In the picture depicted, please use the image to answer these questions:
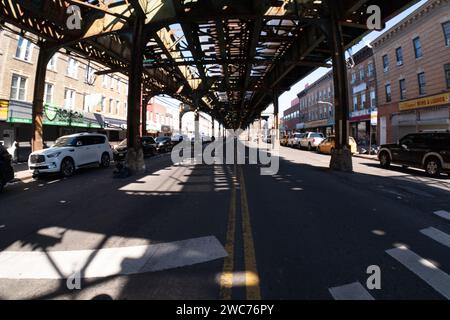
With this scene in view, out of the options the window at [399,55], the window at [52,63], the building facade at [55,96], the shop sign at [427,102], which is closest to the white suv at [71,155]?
the building facade at [55,96]

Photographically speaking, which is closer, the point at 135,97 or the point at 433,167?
the point at 433,167

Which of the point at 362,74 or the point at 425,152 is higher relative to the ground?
the point at 362,74

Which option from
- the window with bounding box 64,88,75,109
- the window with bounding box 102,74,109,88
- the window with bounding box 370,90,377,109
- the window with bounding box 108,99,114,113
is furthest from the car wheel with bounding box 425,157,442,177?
the window with bounding box 108,99,114,113

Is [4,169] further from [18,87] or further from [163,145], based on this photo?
[163,145]

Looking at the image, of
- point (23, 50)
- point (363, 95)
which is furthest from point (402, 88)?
point (23, 50)

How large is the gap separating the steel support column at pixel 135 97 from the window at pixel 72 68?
17437 millimetres

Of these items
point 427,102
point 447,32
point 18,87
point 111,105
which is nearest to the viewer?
point 18,87

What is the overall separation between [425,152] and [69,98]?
2856 centimetres

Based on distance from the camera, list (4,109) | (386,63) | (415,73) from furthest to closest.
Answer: (386,63), (415,73), (4,109)

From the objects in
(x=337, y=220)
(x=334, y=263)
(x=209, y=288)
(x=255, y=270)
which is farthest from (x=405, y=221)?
(x=209, y=288)

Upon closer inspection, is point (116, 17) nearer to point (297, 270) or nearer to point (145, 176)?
point (145, 176)

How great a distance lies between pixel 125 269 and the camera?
12.7 ft

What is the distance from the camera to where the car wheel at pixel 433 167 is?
12.7 meters

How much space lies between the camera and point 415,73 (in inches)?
1086
